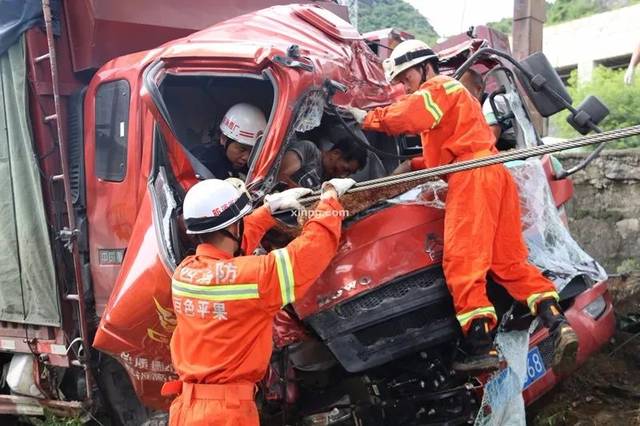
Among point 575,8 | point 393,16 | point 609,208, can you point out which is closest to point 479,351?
point 609,208

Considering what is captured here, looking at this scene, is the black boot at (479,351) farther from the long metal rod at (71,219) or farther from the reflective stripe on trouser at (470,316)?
the long metal rod at (71,219)

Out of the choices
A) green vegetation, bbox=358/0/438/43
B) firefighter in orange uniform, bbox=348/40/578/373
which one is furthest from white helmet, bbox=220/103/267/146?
green vegetation, bbox=358/0/438/43

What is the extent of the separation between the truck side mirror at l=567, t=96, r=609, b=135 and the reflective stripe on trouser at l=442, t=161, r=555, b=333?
0.75 metres

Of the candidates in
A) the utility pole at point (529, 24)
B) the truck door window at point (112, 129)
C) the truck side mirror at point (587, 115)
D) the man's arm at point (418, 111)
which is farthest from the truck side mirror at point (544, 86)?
the utility pole at point (529, 24)

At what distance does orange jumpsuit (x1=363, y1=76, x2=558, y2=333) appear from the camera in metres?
2.81

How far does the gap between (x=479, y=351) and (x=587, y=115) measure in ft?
5.06

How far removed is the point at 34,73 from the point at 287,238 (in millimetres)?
Answer: 1913

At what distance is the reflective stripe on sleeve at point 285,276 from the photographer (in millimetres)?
2439

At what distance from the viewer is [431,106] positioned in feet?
10.1

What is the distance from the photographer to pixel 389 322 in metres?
2.82

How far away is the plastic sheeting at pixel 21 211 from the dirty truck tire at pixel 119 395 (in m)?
0.40

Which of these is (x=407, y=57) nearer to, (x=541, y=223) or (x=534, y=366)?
(x=541, y=223)

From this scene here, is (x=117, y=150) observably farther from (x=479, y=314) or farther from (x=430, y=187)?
(x=479, y=314)

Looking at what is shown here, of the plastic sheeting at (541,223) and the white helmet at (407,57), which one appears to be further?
the white helmet at (407,57)
